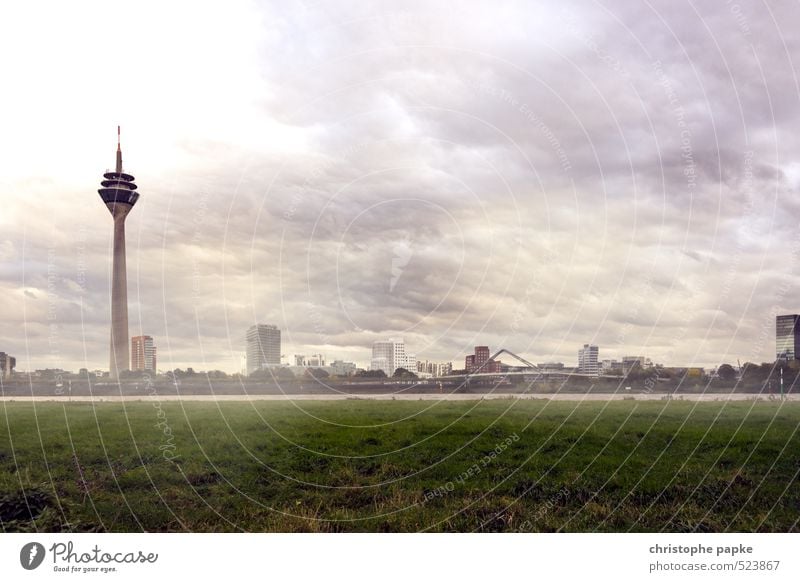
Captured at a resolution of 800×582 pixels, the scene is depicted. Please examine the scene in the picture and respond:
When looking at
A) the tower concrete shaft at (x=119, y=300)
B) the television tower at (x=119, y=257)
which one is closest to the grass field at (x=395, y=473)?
Answer: the tower concrete shaft at (x=119, y=300)

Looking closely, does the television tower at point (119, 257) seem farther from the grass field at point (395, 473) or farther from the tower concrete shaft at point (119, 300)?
the grass field at point (395, 473)

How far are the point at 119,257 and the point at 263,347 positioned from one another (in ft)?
303

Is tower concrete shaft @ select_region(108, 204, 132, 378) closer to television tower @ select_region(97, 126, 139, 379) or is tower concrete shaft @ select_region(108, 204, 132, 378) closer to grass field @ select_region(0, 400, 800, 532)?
television tower @ select_region(97, 126, 139, 379)

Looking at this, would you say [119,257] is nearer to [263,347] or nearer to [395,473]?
[263,347]

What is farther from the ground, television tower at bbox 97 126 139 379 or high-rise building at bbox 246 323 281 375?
television tower at bbox 97 126 139 379

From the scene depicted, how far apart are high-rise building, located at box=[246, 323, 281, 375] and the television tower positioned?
84365mm

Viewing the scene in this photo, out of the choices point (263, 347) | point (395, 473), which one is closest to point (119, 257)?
point (263, 347)

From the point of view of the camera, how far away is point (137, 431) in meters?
22.9

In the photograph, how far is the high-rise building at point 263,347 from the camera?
2195 cm

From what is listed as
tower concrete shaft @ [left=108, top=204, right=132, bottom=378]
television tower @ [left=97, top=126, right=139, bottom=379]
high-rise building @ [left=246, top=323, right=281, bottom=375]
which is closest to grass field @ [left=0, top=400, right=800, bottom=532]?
high-rise building @ [left=246, top=323, right=281, bottom=375]

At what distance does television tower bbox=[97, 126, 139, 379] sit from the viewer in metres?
103

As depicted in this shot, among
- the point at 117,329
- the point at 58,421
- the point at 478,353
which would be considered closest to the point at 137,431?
the point at 58,421
